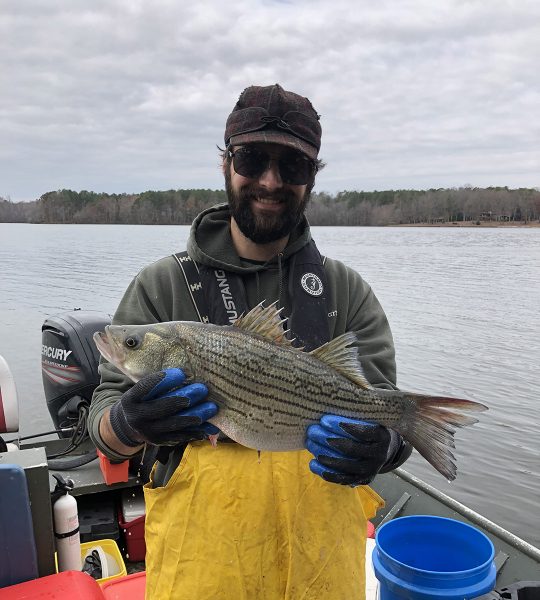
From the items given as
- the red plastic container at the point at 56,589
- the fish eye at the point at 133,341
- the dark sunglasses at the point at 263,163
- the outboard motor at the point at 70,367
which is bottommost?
the red plastic container at the point at 56,589

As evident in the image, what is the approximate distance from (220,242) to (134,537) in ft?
11.1

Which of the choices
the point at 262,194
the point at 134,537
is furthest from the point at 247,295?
the point at 134,537

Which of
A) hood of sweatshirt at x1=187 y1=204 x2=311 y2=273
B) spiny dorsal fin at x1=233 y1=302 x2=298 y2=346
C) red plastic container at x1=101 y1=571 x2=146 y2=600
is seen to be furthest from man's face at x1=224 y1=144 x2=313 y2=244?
red plastic container at x1=101 y1=571 x2=146 y2=600

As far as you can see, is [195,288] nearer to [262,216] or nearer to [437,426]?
[262,216]

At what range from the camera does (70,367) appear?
6.25 meters

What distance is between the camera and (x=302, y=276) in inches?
126

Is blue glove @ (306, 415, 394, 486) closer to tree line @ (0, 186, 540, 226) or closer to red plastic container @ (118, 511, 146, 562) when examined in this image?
red plastic container @ (118, 511, 146, 562)

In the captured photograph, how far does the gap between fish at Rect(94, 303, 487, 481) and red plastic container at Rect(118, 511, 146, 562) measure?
323 cm

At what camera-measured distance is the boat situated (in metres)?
3.57

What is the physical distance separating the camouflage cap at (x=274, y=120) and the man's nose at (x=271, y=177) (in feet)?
0.41

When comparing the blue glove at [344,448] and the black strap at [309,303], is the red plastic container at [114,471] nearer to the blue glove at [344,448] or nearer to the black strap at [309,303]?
the black strap at [309,303]

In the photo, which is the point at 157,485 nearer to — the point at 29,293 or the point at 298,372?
the point at 298,372

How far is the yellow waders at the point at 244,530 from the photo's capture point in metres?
2.68

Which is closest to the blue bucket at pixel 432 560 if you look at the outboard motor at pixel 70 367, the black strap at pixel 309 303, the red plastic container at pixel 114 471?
the black strap at pixel 309 303
